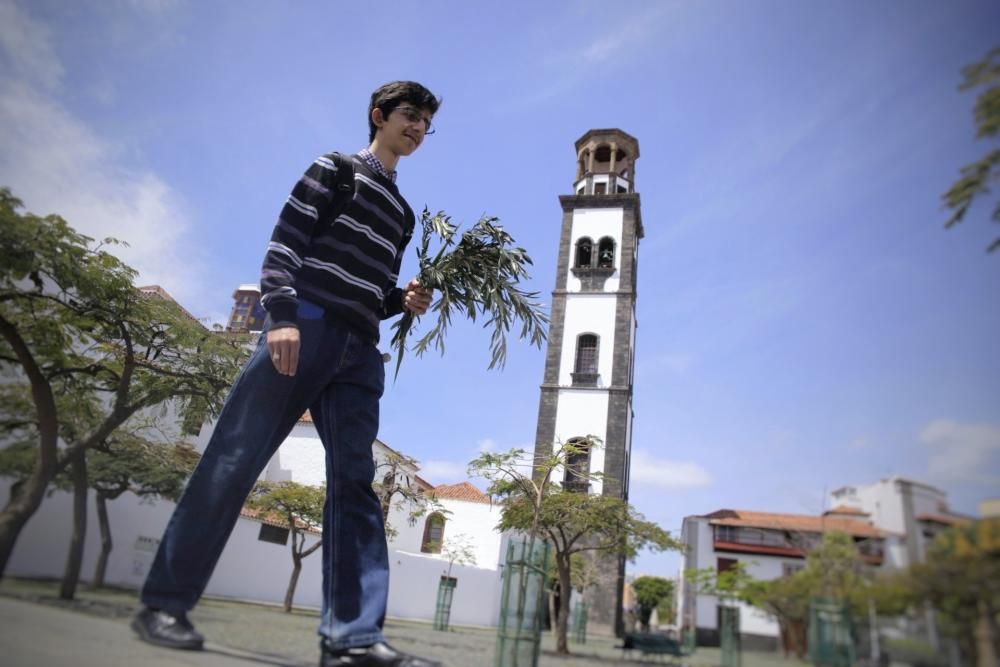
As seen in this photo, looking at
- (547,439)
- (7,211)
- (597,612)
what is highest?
(547,439)

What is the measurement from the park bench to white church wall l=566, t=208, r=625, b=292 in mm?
25553

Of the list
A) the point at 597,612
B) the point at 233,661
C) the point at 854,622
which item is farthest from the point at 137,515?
the point at 597,612

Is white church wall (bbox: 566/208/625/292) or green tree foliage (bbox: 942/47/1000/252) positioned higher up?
white church wall (bbox: 566/208/625/292)

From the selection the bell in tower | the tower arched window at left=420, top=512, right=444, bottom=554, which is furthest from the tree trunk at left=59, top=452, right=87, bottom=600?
the bell in tower

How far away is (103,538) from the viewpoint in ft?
Answer: 5.95

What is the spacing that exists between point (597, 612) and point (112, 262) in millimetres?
20836

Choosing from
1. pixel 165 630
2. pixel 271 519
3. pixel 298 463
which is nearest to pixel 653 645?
pixel 165 630

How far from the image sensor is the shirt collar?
8.09 feet

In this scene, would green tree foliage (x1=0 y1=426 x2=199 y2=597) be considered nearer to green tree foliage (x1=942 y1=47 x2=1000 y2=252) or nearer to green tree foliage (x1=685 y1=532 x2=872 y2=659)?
green tree foliage (x1=685 y1=532 x2=872 y2=659)

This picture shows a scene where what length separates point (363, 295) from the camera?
2.22m

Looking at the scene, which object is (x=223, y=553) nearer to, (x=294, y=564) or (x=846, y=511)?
(x=294, y=564)

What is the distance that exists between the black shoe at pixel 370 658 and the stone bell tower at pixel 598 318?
1986 cm

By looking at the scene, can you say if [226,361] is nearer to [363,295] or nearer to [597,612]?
[363,295]

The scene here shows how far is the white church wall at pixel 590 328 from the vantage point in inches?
1016
